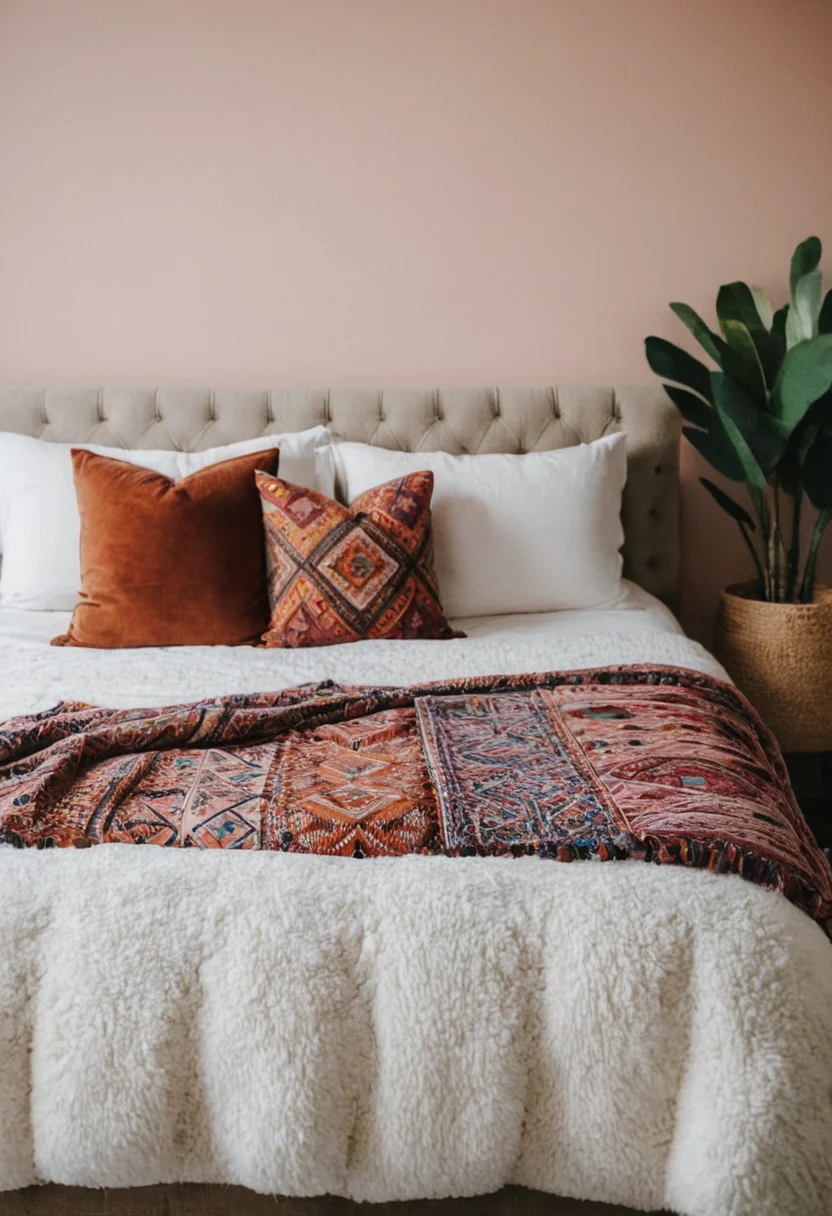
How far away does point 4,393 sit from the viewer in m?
2.71

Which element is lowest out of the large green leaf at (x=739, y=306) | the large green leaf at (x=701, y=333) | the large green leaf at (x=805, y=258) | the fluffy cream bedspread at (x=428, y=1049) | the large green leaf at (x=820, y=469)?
the fluffy cream bedspread at (x=428, y=1049)

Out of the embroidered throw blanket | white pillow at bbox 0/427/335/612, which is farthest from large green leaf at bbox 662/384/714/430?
the embroidered throw blanket

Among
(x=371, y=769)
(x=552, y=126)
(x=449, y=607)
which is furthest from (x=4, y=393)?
(x=371, y=769)

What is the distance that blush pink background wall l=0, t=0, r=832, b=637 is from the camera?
2.69 m

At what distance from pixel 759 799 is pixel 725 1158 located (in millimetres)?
484

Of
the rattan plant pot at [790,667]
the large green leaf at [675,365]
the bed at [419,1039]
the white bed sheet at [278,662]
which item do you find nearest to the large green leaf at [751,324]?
the large green leaf at [675,365]

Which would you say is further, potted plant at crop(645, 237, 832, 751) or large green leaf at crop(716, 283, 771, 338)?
large green leaf at crop(716, 283, 771, 338)

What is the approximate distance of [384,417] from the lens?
273 centimetres

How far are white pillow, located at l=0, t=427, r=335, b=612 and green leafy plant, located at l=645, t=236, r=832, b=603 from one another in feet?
3.19

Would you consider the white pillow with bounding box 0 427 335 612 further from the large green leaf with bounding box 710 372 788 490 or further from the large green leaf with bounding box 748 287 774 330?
the large green leaf with bounding box 748 287 774 330

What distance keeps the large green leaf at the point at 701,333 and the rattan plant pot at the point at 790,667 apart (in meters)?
0.63

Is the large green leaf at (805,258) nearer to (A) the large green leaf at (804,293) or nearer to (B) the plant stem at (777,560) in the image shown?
(A) the large green leaf at (804,293)

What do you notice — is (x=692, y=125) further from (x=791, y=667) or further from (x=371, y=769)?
(x=371, y=769)

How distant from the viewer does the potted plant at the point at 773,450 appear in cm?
242
